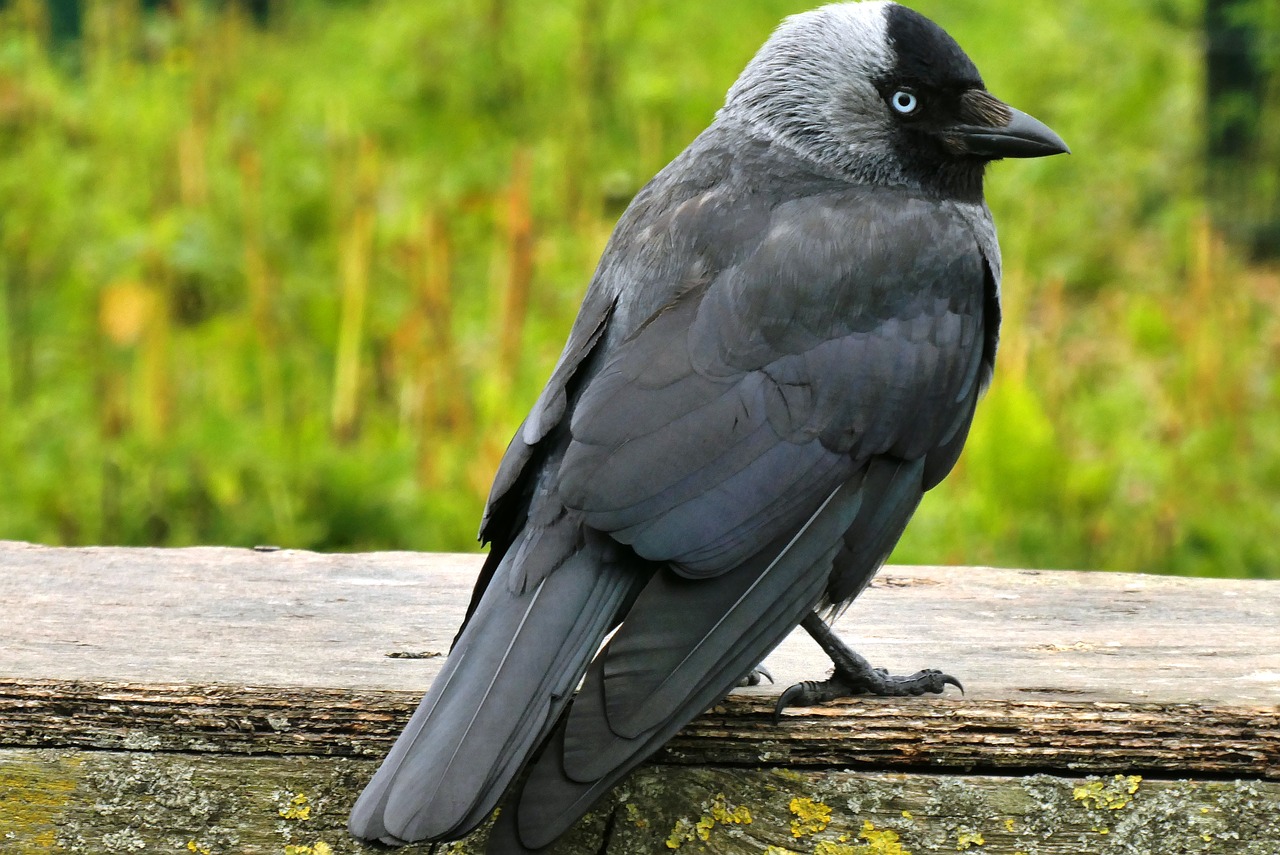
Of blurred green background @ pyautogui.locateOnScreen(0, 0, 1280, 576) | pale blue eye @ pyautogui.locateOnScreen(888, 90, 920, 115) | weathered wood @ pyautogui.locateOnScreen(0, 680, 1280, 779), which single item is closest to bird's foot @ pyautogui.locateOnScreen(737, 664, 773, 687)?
weathered wood @ pyautogui.locateOnScreen(0, 680, 1280, 779)

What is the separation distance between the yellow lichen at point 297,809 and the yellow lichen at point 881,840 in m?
0.71

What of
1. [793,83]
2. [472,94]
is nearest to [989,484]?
[793,83]

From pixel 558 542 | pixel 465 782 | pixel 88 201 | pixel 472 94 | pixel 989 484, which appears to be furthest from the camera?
pixel 472 94

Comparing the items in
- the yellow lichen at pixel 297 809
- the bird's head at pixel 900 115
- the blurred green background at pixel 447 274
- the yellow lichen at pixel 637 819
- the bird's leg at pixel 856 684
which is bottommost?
the blurred green background at pixel 447 274

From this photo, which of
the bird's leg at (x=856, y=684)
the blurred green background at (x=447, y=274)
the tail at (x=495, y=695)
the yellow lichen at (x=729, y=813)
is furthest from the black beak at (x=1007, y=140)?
the blurred green background at (x=447, y=274)

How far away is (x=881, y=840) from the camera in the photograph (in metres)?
1.96

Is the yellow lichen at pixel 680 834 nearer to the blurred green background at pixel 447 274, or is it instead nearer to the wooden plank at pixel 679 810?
the wooden plank at pixel 679 810

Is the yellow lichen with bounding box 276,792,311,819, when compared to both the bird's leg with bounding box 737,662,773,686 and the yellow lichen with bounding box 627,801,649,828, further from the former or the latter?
the bird's leg with bounding box 737,662,773,686

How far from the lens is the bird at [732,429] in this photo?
73.7 inches

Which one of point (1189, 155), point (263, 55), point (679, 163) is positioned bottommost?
point (263, 55)

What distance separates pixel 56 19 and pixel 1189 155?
550cm

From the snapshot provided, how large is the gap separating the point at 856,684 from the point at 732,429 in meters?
0.41

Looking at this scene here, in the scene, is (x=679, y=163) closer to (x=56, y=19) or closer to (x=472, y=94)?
(x=472, y=94)

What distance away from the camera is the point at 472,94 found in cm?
750
